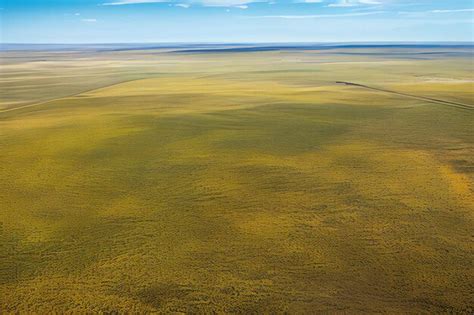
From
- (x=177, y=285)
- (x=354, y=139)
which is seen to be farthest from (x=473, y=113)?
(x=177, y=285)

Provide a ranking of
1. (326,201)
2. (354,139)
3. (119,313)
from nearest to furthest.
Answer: (119,313)
(326,201)
(354,139)

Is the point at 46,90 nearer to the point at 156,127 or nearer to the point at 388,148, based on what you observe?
the point at 156,127

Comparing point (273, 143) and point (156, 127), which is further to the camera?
point (156, 127)

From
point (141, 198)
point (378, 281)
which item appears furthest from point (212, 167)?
point (378, 281)

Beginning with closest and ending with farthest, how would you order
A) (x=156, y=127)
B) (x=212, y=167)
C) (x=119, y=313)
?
(x=119, y=313), (x=212, y=167), (x=156, y=127)

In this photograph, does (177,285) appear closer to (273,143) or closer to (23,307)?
(23,307)

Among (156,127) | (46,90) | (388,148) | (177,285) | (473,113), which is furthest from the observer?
(46,90)
